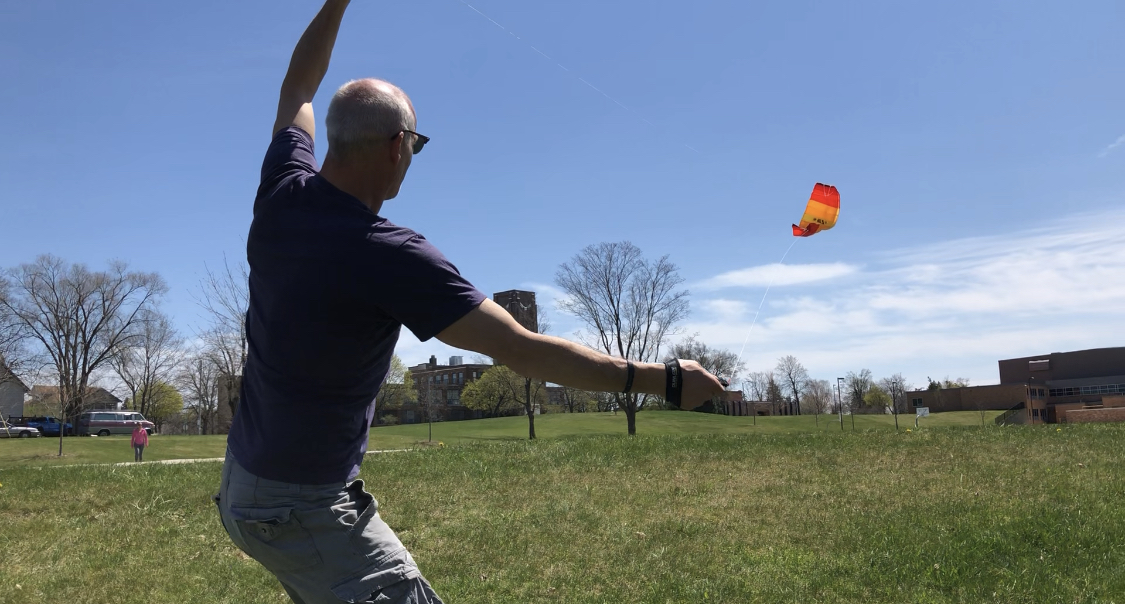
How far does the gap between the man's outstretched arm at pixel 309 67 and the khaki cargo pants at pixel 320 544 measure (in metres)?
1.31

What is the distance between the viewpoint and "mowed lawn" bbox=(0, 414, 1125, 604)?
6.11 meters

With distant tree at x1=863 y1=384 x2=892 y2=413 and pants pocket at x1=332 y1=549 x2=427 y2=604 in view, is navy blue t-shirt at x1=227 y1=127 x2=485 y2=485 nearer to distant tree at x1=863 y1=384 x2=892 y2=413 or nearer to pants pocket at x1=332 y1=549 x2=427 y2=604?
pants pocket at x1=332 y1=549 x2=427 y2=604

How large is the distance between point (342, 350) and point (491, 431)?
55391 mm

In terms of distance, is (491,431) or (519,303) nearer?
(491,431)

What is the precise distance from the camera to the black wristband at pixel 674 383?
2104 millimetres

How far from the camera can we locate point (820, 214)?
35.6ft

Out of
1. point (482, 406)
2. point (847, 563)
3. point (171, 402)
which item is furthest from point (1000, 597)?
point (171, 402)

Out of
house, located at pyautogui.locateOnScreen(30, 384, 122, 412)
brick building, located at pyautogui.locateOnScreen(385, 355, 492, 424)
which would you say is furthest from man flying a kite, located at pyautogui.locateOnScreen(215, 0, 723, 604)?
brick building, located at pyautogui.locateOnScreen(385, 355, 492, 424)

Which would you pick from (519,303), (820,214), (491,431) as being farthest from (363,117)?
(519,303)

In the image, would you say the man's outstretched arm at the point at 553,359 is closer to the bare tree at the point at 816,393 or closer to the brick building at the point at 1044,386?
the brick building at the point at 1044,386

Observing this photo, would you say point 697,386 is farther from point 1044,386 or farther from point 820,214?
point 1044,386

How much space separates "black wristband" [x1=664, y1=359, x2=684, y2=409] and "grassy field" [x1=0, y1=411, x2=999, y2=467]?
28.0 metres

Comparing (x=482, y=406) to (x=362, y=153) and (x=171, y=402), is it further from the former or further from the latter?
(x=362, y=153)

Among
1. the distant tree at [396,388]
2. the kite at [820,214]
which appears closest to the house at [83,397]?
the distant tree at [396,388]
